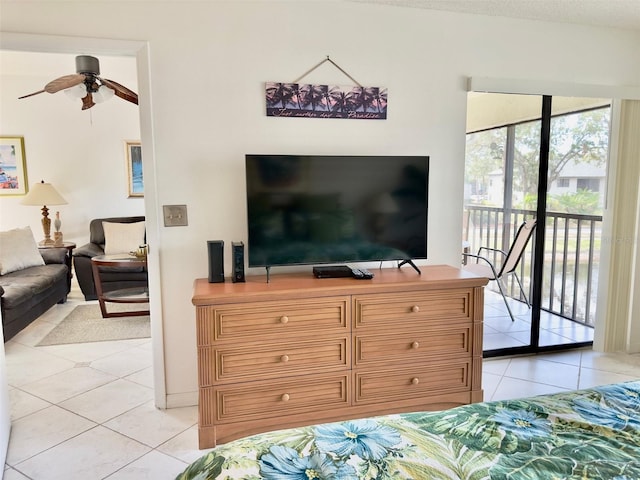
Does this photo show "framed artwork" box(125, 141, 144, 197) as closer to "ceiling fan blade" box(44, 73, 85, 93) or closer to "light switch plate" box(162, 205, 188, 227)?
"ceiling fan blade" box(44, 73, 85, 93)

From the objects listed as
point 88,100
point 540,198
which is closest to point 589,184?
point 540,198

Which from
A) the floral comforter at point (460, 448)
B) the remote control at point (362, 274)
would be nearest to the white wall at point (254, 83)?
the remote control at point (362, 274)

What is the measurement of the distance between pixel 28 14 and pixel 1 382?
1.89 metres

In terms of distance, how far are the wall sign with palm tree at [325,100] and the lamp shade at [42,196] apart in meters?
3.80

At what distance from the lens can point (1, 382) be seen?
2.23m

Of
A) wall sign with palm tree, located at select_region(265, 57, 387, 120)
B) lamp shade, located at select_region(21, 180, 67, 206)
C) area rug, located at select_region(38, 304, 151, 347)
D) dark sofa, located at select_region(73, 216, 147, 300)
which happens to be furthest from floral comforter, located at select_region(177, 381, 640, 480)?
lamp shade, located at select_region(21, 180, 67, 206)

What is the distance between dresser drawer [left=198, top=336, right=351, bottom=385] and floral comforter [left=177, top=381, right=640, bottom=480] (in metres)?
1.07

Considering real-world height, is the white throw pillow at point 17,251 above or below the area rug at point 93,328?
above

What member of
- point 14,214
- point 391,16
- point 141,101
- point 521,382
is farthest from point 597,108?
point 14,214

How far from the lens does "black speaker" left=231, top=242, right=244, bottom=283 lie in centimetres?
243

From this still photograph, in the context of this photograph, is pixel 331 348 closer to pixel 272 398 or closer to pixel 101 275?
pixel 272 398

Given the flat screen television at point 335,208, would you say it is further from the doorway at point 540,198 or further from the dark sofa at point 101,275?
the dark sofa at point 101,275

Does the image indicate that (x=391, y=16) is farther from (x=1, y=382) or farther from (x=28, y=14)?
A: (x=1, y=382)

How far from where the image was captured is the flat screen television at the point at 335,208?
2453 millimetres
